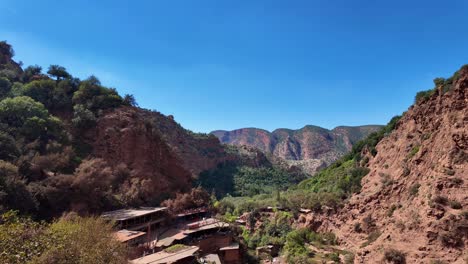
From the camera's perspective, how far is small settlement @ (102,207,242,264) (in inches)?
753

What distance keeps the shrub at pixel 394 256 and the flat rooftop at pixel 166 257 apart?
42.9 feet

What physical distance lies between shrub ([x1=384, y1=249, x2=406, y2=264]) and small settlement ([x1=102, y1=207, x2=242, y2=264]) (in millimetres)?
10441

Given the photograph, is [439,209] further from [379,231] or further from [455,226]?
[379,231]

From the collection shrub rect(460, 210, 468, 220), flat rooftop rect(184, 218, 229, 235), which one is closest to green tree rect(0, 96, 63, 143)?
flat rooftop rect(184, 218, 229, 235)

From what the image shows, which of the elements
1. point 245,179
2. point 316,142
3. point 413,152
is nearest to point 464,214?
point 413,152

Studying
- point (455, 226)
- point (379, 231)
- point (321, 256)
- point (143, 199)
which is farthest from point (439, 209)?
point (143, 199)

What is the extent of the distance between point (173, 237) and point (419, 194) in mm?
19292

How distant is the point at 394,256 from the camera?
830 inches

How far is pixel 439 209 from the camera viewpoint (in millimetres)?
21750

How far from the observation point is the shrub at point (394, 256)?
68.7 ft

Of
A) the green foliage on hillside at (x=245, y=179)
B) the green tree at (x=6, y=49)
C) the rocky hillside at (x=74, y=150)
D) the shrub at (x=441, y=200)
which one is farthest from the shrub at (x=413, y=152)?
the green tree at (x=6, y=49)

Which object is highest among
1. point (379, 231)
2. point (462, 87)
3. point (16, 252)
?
point (462, 87)

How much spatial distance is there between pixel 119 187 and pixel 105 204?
2.67 meters

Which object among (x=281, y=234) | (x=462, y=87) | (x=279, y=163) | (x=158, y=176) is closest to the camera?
(x=462, y=87)
